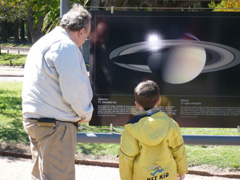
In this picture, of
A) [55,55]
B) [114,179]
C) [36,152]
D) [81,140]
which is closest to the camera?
[55,55]

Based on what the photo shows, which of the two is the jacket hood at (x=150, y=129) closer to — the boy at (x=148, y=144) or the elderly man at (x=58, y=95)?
the boy at (x=148, y=144)

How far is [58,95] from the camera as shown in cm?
330

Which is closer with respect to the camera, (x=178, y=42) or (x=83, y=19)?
(x=83, y=19)

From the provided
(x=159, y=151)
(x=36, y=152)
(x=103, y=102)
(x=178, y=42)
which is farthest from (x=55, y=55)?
(x=178, y=42)

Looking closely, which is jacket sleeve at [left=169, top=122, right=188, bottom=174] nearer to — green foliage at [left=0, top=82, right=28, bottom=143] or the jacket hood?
the jacket hood

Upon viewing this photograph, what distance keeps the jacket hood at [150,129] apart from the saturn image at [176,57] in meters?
1.90

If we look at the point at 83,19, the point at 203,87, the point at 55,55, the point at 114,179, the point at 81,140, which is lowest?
the point at 114,179

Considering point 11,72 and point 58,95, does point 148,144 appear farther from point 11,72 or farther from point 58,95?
point 11,72

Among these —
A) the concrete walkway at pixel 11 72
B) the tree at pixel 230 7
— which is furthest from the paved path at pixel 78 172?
the concrete walkway at pixel 11 72

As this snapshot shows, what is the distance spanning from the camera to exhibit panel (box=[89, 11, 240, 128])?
5.05 meters

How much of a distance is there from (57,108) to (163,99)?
82.6 inches

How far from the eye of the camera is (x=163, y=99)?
511 centimetres

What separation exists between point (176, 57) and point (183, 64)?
0.13 metres

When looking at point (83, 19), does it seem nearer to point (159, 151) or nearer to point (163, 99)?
point (159, 151)
